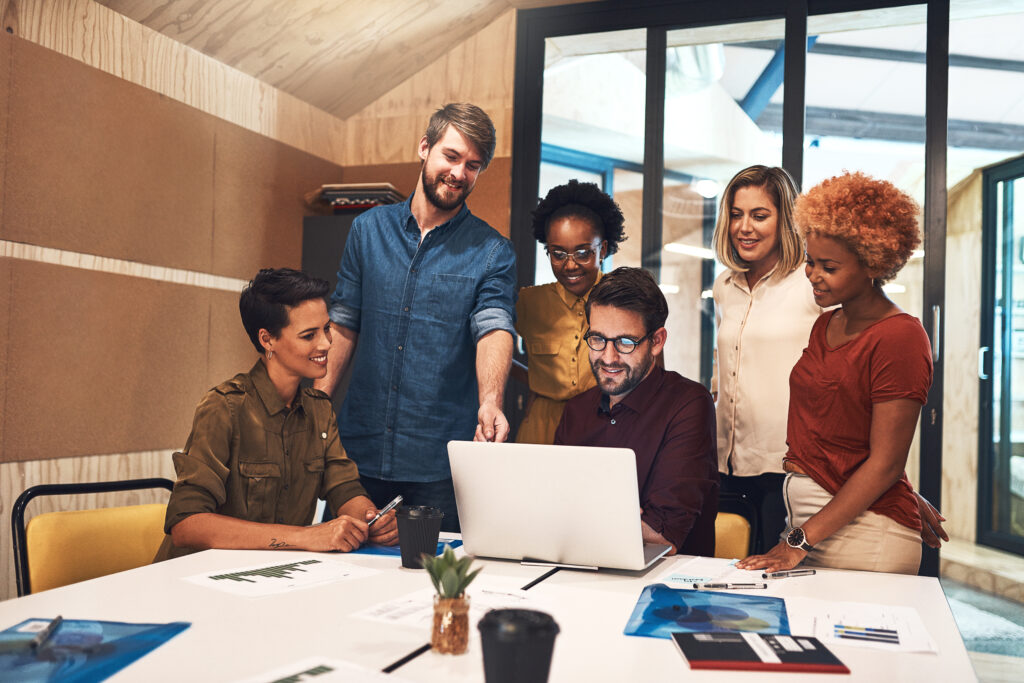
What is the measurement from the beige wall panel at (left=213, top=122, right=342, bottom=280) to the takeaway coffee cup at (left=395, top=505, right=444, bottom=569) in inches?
85.9

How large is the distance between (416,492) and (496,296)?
62 cm

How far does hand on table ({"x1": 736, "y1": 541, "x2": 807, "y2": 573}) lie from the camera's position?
1.73 metres

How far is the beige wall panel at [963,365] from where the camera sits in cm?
590

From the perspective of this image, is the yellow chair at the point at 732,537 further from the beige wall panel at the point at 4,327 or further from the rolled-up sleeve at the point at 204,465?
the beige wall panel at the point at 4,327

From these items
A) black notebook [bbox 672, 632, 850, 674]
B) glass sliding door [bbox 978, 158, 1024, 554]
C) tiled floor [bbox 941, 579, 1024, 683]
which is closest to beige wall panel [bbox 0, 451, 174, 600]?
black notebook [bbox 672, 632, 850, 674]

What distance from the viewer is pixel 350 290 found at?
265 centimetres

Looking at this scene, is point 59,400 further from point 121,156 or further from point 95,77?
point 95,77

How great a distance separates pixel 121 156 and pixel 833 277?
8.07ft

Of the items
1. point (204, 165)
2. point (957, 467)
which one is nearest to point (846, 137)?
point (957, 467)

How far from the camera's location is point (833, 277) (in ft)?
6.27

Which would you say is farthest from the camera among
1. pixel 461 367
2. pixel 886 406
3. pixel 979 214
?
pixel 979 214

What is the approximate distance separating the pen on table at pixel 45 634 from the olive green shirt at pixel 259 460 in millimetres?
629

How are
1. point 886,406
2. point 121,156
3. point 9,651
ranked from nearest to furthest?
point 9,651, point 886,406, point 121,156

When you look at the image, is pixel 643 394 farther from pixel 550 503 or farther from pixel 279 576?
pixel 279 576
